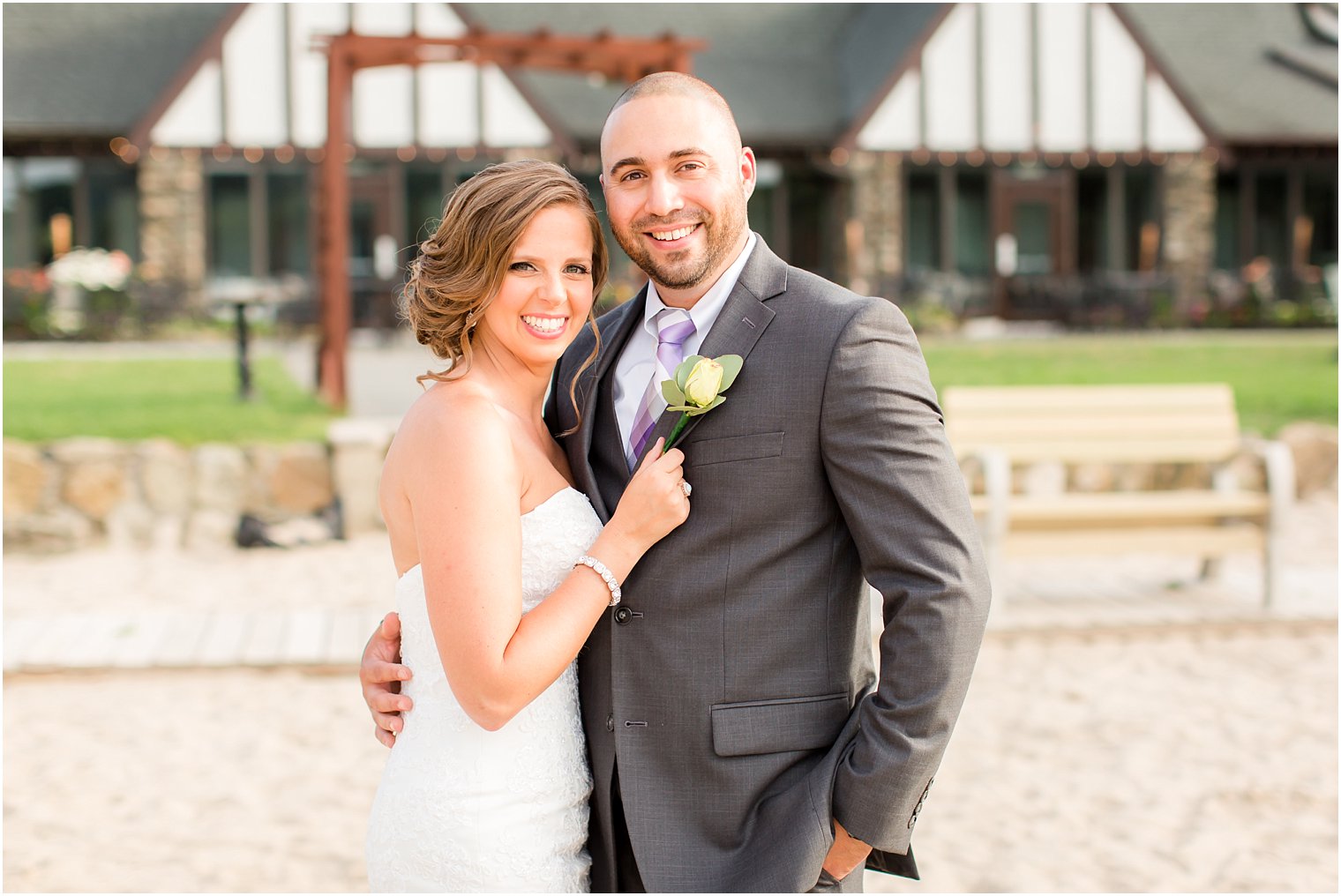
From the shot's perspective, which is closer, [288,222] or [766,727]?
[766,727]

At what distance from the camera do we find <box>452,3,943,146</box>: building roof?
2320 centimetres

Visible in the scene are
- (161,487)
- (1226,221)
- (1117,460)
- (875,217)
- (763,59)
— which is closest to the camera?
(1117,460)

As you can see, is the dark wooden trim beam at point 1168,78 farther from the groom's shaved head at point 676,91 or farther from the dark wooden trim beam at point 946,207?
the groom's shaved head at point 676,91

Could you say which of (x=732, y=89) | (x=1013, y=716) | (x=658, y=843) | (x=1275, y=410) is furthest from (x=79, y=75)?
(x=658, y=843)

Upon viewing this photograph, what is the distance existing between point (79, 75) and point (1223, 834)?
23.5 m

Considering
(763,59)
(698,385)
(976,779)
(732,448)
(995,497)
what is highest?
(763,59)

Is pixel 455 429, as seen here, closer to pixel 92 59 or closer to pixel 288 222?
pixel 288 222

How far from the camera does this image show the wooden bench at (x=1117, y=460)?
22.2 feet

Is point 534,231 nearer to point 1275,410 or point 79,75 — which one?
point 1275,410

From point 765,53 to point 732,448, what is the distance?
80.7 feet

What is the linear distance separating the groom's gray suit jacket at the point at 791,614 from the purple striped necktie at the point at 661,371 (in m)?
0.04

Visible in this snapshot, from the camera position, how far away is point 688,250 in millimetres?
2291

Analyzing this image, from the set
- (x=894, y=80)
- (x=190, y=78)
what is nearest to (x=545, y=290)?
(x=190, y=78)

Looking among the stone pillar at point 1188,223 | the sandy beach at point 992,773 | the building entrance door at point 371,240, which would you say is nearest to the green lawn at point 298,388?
the sandy beach at point 992,773
